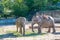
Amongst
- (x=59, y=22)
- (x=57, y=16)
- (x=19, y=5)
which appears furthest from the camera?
(x=19, y=5)

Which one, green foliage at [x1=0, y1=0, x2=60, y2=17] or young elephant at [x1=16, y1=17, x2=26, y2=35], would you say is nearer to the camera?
young elephant at [x1=16, y1=17, x2=26, y2=35]

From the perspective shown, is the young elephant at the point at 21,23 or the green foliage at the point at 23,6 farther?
the green foliage at the point at 23,6

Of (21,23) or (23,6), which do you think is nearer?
(21,23)

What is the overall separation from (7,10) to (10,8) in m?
0.47

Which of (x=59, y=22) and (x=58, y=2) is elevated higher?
(x=58, y=2)

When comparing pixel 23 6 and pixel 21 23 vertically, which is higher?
pixel 23 6

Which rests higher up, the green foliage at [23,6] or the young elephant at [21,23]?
the green foliage at [23,6]

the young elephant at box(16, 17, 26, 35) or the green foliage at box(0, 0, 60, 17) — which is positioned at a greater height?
the green foliage at box(0, 0, 60, 17)

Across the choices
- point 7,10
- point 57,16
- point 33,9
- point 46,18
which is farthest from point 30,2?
point 46,18

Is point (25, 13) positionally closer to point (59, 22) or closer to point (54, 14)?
point (54, 14)

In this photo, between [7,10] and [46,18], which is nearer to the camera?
[46,18]

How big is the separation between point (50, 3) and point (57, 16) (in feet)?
14.4

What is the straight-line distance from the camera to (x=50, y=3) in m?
25.1

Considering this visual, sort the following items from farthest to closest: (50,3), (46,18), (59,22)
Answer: (50,3) < (59,22) < (46,18)
